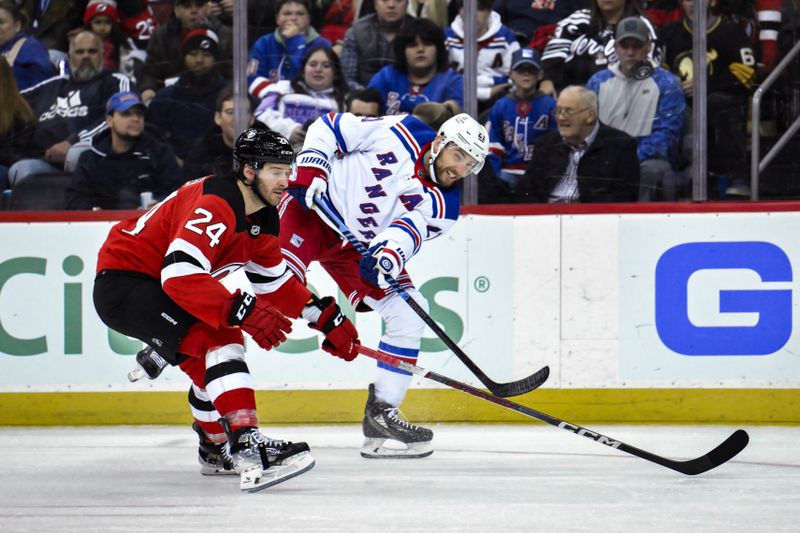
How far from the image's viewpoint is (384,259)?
3494 millimetres

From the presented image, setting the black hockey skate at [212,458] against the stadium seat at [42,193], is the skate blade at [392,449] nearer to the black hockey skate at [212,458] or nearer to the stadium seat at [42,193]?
the black hockey skate at [212,458]

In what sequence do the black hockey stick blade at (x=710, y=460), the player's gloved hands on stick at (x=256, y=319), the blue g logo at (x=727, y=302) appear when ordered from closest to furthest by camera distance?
the player's gloved hands on stick at (x=256, y=319)
the black hockey stick blade at (x=710, y=460)
the blue g logo at (x=727, y=302)

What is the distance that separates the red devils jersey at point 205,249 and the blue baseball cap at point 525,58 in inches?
76.2

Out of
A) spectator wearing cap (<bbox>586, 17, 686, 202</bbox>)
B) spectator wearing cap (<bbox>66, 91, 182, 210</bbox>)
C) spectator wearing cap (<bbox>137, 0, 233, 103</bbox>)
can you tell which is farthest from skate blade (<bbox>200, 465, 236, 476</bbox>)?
spectator wearing cap (<bbox>586, 17, 686, 202</bbox>)

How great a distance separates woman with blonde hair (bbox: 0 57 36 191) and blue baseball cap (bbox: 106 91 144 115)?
0.35m

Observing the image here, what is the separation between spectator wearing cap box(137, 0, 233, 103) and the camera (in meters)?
4.92

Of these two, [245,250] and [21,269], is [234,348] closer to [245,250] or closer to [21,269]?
[245,250]

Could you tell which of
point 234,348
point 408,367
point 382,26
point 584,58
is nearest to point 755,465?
point 408,367

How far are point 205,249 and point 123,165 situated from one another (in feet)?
6.98

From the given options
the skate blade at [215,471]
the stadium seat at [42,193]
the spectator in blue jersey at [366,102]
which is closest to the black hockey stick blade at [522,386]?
the skate blade at [215,471]

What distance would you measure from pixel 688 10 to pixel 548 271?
129 centimetres

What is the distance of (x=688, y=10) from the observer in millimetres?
4691

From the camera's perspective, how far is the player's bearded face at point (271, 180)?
3023mm

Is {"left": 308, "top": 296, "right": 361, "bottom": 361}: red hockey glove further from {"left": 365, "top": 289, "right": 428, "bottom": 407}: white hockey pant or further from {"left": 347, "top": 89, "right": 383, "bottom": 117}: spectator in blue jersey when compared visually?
{"left": 347, "top": 89, "right": 383, "bottom": 117}: spectator in blue jersey
